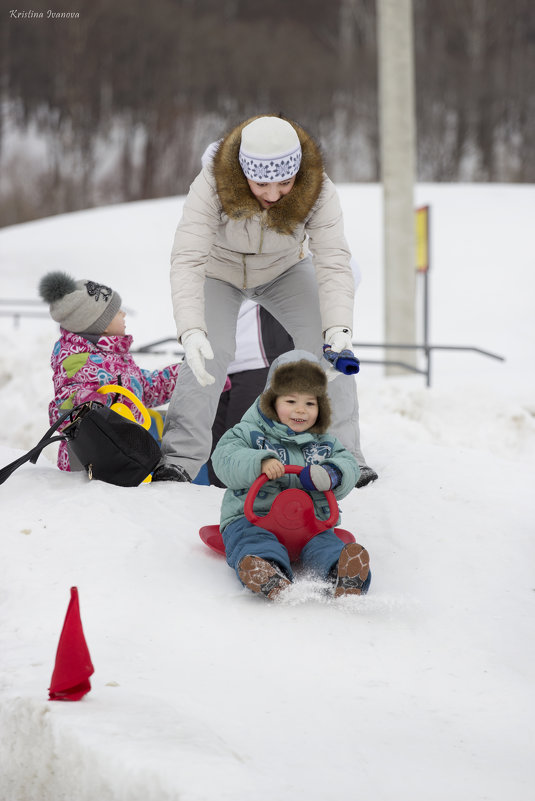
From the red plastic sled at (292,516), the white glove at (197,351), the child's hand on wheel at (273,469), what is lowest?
the red plastic sled at (292,516)

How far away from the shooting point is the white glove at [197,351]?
12.4ft

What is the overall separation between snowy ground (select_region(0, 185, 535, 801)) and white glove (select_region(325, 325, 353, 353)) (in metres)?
0.71

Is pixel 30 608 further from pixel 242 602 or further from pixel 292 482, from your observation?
pixel 292 482

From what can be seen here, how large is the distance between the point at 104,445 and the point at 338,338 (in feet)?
3.49

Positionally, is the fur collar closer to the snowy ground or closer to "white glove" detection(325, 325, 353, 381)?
"white glove" detection(325, 325, 353, 381)

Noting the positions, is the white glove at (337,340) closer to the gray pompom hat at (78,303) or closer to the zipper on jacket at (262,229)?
the zipper on jacket at (262,229)

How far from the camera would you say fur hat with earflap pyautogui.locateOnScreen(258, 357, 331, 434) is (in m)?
3.36

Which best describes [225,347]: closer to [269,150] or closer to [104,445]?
→ [104,445]

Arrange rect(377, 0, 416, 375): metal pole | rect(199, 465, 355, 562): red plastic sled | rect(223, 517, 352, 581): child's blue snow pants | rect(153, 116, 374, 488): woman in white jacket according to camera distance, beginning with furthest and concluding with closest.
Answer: rect(377, 0, 416, 375): metal pole
rect(153, 116, 374, 488): woman in white jacket
rect(199, 465, 355, 562): red plastic sled
rect(223, 517, 352, 581): child's blue snow pants

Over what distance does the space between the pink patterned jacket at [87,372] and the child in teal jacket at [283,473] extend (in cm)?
98

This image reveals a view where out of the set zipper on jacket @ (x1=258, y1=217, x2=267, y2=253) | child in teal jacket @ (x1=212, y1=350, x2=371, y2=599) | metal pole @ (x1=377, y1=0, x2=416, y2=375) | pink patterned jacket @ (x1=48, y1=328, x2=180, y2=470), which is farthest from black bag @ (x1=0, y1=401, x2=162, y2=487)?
metal pole @ (x1=377, y1=0, x2=416, y2=375)

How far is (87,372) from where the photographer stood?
418 cm

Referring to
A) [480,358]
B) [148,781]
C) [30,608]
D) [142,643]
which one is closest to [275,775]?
[148,781]

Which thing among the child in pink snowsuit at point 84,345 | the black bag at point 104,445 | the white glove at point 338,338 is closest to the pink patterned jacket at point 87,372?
the child in pink snowsuit at point 84,345
